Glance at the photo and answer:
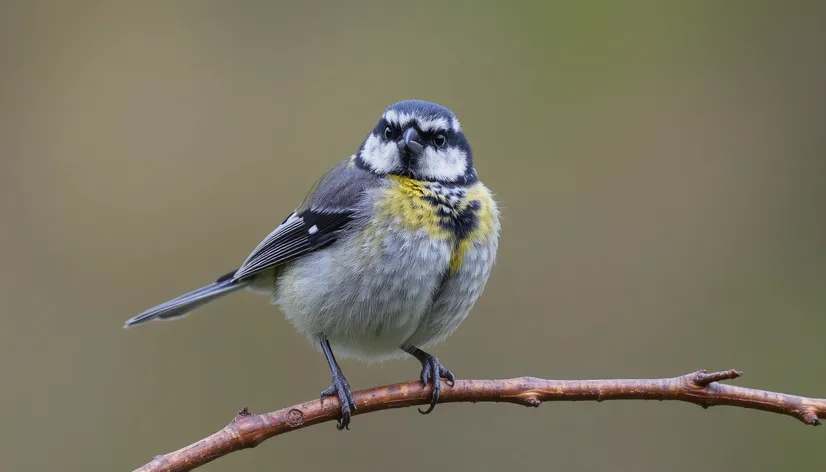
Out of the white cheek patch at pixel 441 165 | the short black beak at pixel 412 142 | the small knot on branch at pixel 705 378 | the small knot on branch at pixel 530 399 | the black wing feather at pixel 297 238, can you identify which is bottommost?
the small knot on branch at pixel 530 399

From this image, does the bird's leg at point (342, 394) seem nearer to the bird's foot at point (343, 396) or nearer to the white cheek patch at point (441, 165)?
the bird's foot at point (343, 396)

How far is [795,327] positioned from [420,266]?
10.3 ft

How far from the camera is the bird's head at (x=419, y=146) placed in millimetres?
3260

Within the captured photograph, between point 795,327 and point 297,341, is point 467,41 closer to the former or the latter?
point 297,341

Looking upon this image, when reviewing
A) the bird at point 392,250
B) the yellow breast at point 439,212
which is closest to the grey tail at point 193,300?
the bird at point 392,250

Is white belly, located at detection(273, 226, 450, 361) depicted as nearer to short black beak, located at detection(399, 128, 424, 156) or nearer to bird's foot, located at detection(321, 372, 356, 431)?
bird's foot, located at detection(321, 372, 356, 431)

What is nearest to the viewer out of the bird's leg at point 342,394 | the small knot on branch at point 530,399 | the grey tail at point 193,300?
the small knot on branch at point 530,399

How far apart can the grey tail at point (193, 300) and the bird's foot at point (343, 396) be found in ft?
2.89

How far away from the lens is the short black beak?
10.5 feet

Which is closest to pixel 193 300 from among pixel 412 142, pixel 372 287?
pixel 372 287

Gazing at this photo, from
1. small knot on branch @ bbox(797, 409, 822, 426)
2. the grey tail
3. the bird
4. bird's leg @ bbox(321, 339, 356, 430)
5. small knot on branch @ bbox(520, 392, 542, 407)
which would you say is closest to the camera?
small knot on branch @ bbox(797, 409, 822, 426)

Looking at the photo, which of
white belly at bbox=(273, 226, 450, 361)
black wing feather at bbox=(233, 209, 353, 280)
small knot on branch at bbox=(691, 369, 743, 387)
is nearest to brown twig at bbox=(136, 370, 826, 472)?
small knot on branch at bbox=(691, 369, 743, 387)

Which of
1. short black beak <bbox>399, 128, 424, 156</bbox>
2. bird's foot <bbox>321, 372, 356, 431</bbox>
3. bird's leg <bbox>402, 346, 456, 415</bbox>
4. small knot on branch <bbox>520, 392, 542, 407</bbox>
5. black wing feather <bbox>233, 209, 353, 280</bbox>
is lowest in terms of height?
bird's foot <bbox>321, 372, 356, 431</bbox>

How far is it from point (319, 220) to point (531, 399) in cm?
117
